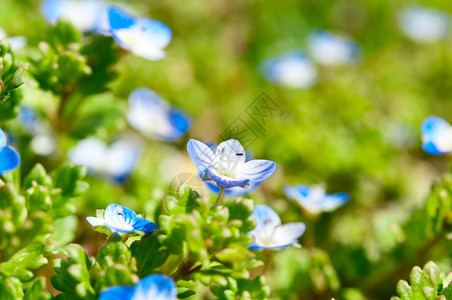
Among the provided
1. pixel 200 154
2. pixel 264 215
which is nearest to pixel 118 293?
pixel 200 154

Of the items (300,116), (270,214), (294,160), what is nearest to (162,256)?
(270,214)

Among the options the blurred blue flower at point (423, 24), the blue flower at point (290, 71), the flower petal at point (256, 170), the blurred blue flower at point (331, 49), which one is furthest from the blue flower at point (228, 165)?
the blurred blue flower at point (423, 24)

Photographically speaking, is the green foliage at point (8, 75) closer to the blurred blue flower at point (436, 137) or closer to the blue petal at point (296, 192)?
the blue petal at point (296, 192)

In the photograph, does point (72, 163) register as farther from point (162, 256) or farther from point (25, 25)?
point (25, 25)

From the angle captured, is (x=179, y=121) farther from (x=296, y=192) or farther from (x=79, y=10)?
(x=79, y=10)

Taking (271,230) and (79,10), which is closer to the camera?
(271,230)

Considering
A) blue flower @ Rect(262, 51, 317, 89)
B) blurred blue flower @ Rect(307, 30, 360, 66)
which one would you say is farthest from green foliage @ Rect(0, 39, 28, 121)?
blurred blue flower @ Rect(307, 30, 360, 66)
